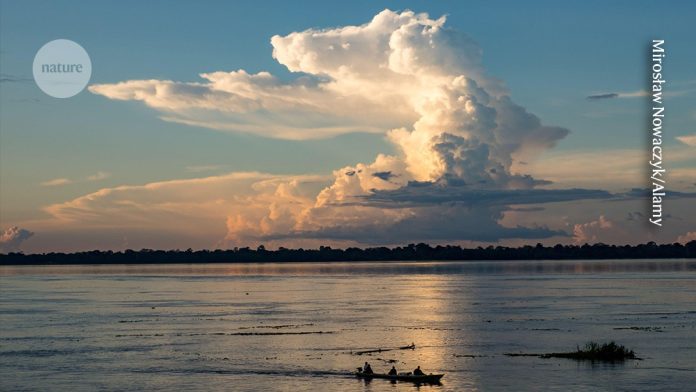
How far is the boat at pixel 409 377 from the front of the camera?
151ft

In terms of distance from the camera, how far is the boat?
151 feet

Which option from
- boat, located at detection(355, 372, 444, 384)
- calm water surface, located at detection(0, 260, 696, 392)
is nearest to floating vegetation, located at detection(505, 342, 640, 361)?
calm water surface, located at detection(0, 260, 696, 392)

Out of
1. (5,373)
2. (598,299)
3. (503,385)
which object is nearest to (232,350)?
(5,373)

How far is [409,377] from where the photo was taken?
4659cm

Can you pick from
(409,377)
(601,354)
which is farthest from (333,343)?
(601,354)

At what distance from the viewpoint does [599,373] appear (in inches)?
1909

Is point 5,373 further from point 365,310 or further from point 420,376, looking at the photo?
point 365,310

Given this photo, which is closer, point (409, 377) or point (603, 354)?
point (409, 377)

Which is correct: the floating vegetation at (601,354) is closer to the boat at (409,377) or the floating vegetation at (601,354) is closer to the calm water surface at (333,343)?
the calm water surface at (333,343)

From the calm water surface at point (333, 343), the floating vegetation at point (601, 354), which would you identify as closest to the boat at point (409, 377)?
the calm water surface at point (333, 343)

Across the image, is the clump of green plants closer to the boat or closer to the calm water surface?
the calm water surface

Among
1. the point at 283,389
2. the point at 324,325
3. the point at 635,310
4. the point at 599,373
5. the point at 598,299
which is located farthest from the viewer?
the point at 598,299

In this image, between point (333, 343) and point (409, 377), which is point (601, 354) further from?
point (333, 343)

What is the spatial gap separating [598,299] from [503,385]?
69976 millimetres
